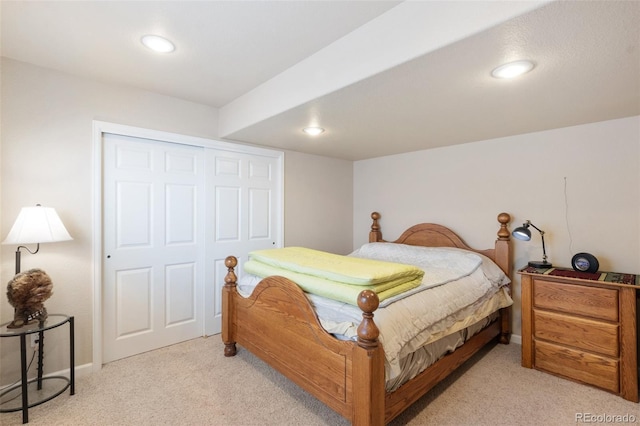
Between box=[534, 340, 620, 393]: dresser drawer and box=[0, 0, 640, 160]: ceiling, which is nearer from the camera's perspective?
box=[0, 0, 640, 160]: ceiling

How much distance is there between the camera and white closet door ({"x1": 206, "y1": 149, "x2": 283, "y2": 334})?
303 centimetres

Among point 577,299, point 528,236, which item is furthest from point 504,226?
point 577,299

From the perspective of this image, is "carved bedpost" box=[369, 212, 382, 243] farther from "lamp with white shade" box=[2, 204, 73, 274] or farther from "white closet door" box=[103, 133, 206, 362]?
"lamp with white shade" box=[2, 204, 73, 274]

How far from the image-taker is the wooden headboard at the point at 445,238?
9.18ft

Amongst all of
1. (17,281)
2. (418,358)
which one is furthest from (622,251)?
(17,281)

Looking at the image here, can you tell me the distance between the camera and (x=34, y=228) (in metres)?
1.85

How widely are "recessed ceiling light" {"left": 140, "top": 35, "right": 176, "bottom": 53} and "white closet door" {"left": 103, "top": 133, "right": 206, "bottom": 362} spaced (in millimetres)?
979

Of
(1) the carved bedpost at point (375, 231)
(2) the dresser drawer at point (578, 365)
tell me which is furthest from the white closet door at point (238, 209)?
(2) the dresser drawer at point (578, 365)

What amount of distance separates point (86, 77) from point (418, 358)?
3114 mm

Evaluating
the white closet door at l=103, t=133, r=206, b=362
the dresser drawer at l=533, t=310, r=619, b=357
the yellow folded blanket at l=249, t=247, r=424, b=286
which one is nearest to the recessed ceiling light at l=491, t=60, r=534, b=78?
the yellow folded blanket at l=249, t=247, r=424, b=286

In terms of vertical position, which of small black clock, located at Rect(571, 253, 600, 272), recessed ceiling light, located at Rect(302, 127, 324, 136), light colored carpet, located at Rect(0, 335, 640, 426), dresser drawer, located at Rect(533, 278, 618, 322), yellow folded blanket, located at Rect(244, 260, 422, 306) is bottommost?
light colored carpet, located at Rect(0, 335, 640, 426)

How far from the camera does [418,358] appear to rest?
1.77 meters

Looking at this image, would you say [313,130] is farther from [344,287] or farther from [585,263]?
[585,263]

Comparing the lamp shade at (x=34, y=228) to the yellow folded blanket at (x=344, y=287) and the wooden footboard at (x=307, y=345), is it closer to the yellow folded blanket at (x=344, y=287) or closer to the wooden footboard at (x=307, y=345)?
the wooden footboard at (x=307, y=345)
